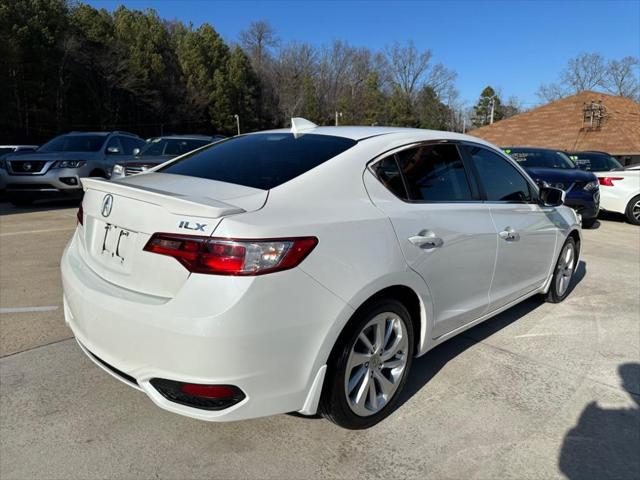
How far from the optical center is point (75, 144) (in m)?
11.4

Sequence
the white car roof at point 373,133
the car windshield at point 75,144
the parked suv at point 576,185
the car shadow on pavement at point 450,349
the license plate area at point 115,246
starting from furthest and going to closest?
the car windshield at point 75,144
the parked suv at point 576,185
the car shadow on pavement at point 450,349
the white car roof at point 373,133
the license plate area at point 115,246

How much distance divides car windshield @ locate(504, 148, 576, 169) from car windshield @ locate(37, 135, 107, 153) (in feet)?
31.8

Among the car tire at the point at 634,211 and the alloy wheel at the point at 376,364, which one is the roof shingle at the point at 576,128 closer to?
the car tire at the point at 634,211

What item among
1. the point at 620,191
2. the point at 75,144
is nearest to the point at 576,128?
the point at 620,191

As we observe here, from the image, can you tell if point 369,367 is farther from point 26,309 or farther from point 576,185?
point 576,185

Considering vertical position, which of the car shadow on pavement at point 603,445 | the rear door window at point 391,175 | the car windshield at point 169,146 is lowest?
the car shadow on pavement at point 603,445

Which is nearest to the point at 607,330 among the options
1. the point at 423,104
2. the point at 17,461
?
the point at 17,461

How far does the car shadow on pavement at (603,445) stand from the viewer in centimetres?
238

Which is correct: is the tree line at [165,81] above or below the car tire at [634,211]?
above

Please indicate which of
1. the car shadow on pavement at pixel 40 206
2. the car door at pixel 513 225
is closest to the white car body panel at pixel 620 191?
the car door at pixel 513 225

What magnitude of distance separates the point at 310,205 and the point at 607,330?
3312 mm

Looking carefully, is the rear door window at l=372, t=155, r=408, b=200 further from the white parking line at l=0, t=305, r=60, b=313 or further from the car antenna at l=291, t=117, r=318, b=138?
the white parking line at l=0, t=305, r=60, b=313

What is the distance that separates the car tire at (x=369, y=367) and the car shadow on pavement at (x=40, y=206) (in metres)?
10.3

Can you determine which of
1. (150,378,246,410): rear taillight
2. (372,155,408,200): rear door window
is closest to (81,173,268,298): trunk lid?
(150,378,246,410): rear taillight
